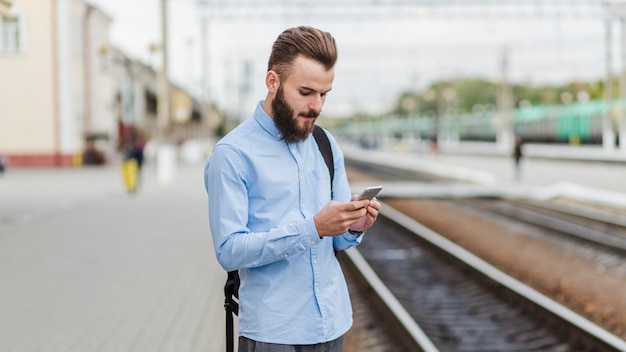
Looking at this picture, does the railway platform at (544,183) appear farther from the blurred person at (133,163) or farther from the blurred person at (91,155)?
the blurred person at (91,155)

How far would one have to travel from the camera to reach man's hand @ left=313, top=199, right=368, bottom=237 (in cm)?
221

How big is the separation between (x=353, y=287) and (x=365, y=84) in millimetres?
67267

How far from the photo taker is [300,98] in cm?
233

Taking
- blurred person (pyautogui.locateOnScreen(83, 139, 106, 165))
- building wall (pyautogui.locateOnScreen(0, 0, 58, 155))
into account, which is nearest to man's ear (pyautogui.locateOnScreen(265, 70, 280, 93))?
building wall (pyautogui.locateOnScreen(0, 0, 58, 155))

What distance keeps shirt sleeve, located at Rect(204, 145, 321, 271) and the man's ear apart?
207 millimetres

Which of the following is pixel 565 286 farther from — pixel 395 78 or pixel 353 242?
pixel 395 78

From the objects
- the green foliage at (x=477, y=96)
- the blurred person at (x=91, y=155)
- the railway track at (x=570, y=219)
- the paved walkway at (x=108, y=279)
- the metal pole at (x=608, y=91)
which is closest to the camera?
the paved walkway at (x=108, y=279)

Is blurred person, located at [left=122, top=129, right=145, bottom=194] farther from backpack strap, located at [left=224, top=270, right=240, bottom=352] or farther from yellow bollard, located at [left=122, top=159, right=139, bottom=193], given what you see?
backpack strap, located at [left=224, top=270, right=240, bottom=352]

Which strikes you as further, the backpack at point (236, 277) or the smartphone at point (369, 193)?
the backpack at point (236, 277)

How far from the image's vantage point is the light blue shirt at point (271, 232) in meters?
2.29

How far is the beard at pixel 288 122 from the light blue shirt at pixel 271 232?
0.10ft

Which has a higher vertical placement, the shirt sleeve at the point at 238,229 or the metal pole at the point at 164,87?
the metal pole at the point at 164,87

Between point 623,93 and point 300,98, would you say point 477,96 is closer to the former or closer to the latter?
point 623,93

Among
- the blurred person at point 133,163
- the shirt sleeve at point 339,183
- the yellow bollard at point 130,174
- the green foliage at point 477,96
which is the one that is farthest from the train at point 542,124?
the shirt sleeve at point 339,183
